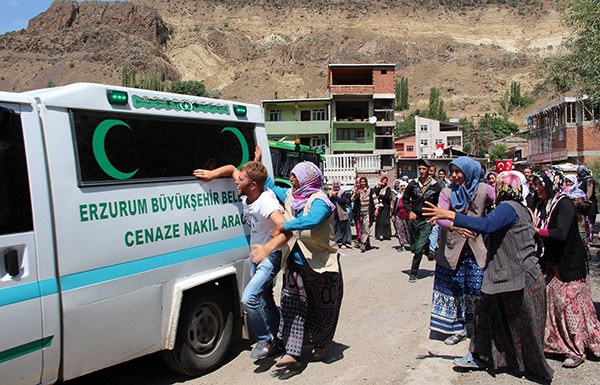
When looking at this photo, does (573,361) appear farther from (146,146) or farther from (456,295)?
(146,146)

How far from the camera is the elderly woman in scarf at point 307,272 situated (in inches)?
182

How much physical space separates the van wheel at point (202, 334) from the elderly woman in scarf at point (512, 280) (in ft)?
7.13

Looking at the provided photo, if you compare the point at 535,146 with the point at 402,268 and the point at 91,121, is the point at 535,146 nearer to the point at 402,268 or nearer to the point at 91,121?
the point at 402,268

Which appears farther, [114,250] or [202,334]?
[202,334]

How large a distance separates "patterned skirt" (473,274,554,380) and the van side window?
370 cm

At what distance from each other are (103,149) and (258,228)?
5.24 feet

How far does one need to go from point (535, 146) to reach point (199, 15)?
438 ft

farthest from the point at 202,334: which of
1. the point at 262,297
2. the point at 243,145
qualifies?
the point at 243,145

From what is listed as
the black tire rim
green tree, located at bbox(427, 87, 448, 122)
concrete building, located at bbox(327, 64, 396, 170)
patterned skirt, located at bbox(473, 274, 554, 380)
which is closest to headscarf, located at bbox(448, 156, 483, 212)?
patterned skirt, located at bbox(473, 274, 554, 380)

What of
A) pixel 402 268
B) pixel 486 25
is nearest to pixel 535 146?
pixel 402 268

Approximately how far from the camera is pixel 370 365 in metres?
4.87

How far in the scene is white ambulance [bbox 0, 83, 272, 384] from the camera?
3371mm

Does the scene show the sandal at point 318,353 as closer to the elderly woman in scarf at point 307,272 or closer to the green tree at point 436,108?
the elderly woman in scarf at point 307,272

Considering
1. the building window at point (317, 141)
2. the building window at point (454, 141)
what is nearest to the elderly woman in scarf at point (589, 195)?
the building window at point (317, 141)
